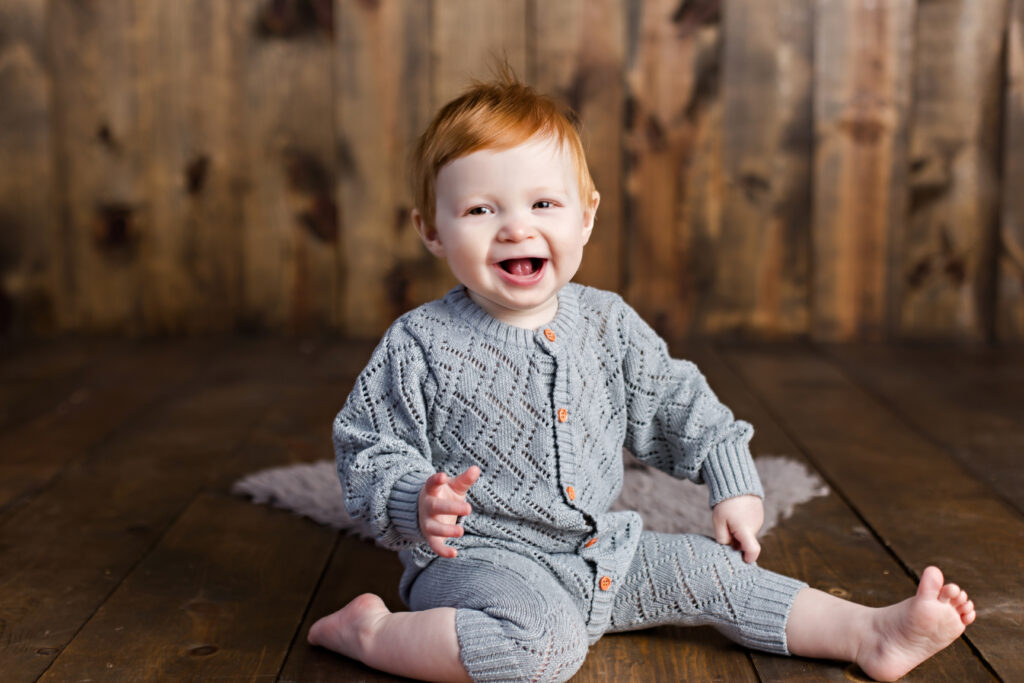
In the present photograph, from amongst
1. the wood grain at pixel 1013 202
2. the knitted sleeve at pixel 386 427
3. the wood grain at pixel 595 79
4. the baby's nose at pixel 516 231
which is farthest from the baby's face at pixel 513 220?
the wood grain at pixel 1013 202

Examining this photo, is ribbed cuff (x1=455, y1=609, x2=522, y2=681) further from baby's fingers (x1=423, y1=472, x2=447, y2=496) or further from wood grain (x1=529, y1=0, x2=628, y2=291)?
wood grain (x1=529, y1=0, x2=628, y2=291)

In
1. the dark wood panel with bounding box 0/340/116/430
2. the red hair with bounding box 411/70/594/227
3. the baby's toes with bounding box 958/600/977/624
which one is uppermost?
the red hair with bounding box 411/70/594/227

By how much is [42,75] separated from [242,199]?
495mm

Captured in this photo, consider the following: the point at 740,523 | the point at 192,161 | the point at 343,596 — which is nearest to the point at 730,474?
the point at 740,523

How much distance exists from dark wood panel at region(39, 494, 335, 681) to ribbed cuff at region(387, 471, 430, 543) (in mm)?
176

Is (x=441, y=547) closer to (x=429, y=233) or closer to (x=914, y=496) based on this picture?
(x=429, y=233)

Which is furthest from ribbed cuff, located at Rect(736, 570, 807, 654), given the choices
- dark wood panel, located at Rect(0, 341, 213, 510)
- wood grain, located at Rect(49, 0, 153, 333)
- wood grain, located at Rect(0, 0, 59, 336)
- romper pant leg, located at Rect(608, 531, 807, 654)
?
wood grain, located at Rect(0, 0, 59, 336)

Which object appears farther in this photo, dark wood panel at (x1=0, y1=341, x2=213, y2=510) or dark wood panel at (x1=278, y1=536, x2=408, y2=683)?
dark wood panel at (x1=0, y1=341, x2=213, y2=510)

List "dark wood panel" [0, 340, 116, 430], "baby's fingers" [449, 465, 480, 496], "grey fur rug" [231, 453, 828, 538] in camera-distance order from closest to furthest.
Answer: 1. "baby's fingers" [449, 465, 480, 496]
2. "grey fur rug" [231, 453, 828, 538]
3. "dark wood panel" [0, 340, 116, 430]

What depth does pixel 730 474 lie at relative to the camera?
43.8 inches

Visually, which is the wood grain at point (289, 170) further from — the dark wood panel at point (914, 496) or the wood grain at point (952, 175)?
the wood grain at point (952, 175)

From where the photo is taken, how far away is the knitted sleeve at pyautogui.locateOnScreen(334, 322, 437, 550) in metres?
1.03

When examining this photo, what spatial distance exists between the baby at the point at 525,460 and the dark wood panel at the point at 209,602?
10cm

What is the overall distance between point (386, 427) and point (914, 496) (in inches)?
29.4
